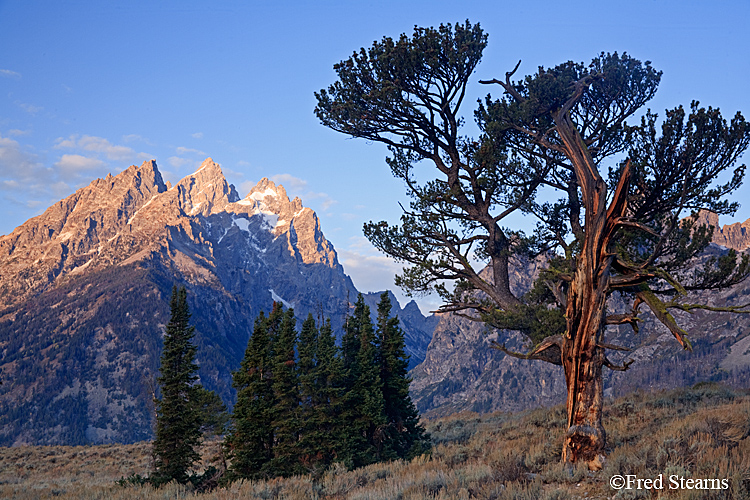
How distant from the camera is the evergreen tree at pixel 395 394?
2328 centimetres

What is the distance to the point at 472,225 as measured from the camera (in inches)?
720

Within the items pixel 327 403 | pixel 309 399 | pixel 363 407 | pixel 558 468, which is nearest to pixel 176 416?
pixel 309 399

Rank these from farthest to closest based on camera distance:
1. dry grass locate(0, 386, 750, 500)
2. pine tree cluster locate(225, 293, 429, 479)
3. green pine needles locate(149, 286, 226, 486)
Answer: green pine needles locate(149, 286, 226, 486)
pine tree cluster locate(225, 293, 429, 479)
dry grass locate(0, 386, 750, 500)

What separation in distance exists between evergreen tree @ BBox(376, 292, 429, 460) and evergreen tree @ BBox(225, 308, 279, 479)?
16.7 ft

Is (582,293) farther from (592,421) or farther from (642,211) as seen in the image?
(642,211)

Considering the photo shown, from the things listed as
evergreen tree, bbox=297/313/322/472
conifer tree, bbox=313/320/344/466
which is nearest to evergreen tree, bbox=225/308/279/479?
evergreen tree, bbox=297/313/322/472

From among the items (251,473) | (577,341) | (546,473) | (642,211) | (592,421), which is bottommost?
(251,473)

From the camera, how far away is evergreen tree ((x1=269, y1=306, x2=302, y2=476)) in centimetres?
2070

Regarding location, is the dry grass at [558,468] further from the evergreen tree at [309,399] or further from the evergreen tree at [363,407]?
the evergreen tree at [363,407]

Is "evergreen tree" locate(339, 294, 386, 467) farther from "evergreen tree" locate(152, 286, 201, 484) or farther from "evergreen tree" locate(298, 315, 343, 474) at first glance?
"evergreen tree" locate(152, 286, 201, 484)

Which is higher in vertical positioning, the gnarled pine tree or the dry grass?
the gnarled pine tree

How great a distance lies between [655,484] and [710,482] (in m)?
0.78

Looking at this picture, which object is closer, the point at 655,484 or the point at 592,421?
the point at 655,484

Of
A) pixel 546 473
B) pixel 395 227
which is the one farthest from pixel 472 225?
pixel 546 473
